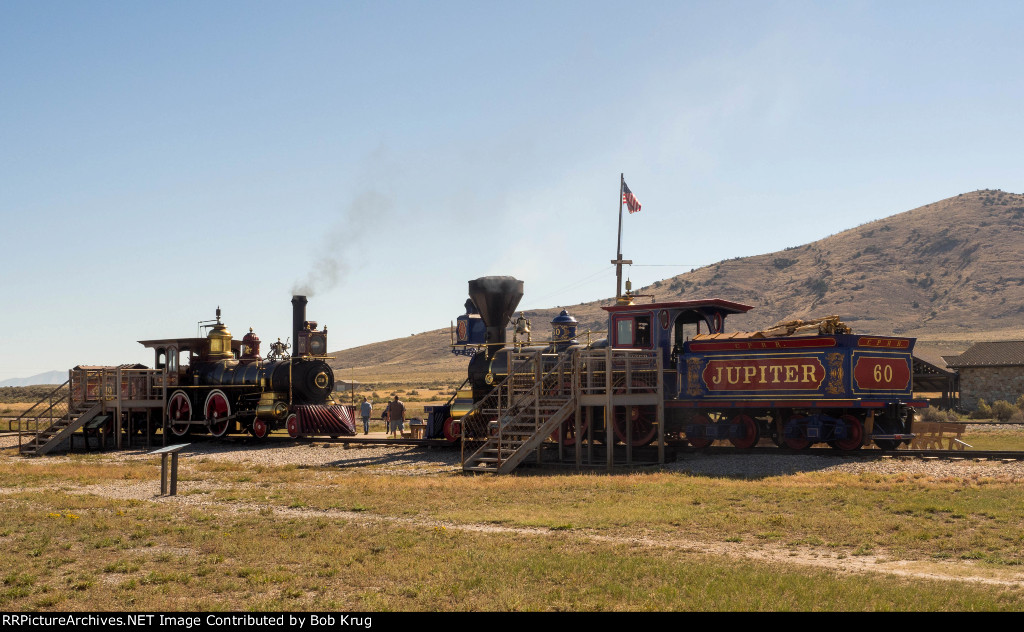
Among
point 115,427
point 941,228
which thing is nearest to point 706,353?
point 115,427

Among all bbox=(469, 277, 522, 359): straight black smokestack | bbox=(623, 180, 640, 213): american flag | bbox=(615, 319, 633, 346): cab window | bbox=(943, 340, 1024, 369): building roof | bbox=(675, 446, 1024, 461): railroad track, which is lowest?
bbox=(675, 446, 1024, 461): railroad track

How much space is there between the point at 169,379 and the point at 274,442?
18.1 ft

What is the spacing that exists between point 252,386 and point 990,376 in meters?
34.4

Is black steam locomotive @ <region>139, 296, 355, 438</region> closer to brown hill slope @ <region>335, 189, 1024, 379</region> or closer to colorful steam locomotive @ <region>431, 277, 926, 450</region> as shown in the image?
colorful steam locomotive @ <region>431, 277, 926, 450</region>

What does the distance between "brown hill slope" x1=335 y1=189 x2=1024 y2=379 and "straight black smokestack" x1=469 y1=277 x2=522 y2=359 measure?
8192 cm

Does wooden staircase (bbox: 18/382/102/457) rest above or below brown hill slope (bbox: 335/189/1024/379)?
below

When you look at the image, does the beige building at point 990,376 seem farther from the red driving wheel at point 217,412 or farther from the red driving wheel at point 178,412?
the red driving wheel at point 178,412

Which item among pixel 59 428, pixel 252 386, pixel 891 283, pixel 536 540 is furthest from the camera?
pixel 891 283

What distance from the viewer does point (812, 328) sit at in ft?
74.0

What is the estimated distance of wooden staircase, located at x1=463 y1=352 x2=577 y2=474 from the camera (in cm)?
2041

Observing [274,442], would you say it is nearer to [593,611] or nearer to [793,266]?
[593,611]

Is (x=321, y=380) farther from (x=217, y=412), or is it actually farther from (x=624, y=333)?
(x=624, y=333)

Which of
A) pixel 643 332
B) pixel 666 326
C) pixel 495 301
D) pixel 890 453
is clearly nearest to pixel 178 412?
pixel 495 301

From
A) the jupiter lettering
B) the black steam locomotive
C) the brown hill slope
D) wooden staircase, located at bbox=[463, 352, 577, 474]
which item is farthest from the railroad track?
the brown hill slope
